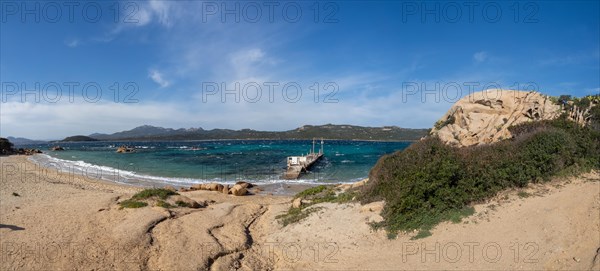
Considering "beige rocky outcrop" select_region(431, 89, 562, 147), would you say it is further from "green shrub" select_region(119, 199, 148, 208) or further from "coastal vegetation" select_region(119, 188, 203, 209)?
"green shrub" select_region(119, 199, 148, 208)

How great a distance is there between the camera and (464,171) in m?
11.0

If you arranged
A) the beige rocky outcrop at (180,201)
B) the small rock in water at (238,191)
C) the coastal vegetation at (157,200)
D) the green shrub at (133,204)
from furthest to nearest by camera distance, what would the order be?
1. the small rock in water at (238,191)
2. the beige rocky outcrop at (180,201)
3. the coastal vegetation at (157,200)
4. the green shrub at (133,204)

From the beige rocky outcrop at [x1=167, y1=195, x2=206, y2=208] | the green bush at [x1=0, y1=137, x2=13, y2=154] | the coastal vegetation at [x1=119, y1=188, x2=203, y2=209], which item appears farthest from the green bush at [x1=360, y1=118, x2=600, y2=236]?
the green bush at [x1=0, y1=137, x2=13, y2=154]

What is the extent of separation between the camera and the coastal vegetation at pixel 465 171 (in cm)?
1029

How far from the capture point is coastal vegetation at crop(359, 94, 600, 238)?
33.8 ft

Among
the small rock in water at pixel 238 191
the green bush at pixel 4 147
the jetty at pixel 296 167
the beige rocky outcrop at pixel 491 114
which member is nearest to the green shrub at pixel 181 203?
the small rock in water at pixel 238 191

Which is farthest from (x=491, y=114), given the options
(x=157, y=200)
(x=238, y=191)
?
(x=157, y=200)

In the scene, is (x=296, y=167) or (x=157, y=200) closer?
(x=157, y=200)

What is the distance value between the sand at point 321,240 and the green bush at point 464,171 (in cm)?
49

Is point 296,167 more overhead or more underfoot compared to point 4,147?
more underfoot

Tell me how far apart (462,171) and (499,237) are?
2794 millimetres

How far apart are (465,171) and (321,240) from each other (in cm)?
551

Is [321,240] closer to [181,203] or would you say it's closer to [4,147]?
[181,203]

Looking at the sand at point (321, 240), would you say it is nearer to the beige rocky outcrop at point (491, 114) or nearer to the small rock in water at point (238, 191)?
the beige rocky outcrop at point (491, 114)
